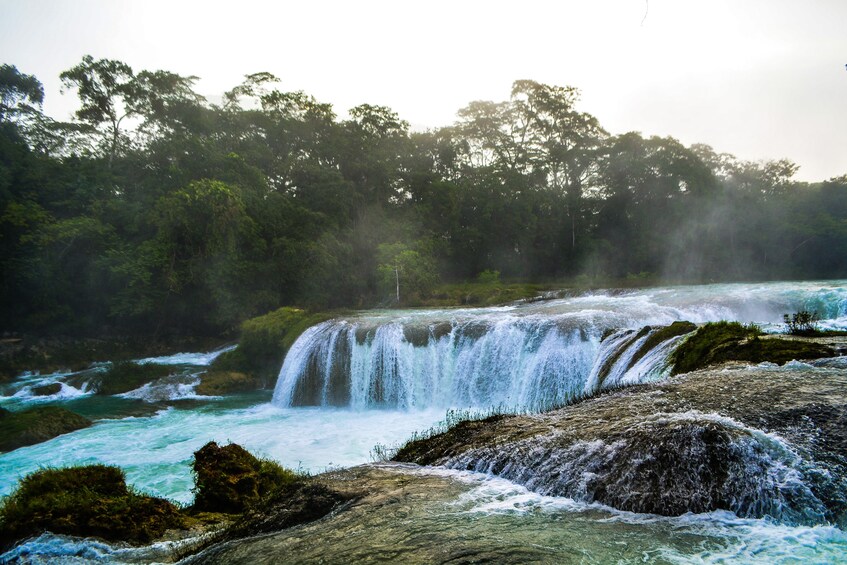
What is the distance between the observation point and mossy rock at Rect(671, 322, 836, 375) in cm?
679

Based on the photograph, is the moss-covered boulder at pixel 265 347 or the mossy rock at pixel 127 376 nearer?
the mossy rock at pixel 127 376

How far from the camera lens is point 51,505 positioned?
16.0 feet

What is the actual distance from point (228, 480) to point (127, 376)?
48.8 ft

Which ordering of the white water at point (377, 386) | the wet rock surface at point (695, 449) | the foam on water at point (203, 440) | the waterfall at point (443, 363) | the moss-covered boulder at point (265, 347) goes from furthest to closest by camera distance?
the moss-covered boulder at point (265, 347), the waterfall at point (443, 363), the white water at point (377, 386), the foam on water at point (203, 440), the wet rock surface at point (695, 449)

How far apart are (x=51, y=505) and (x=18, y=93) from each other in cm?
3382

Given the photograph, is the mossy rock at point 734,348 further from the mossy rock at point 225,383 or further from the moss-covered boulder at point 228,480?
the mossy rock at point 225,383

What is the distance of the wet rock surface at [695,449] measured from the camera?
3855mm

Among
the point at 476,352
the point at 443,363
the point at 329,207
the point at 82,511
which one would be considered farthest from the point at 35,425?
the point at 329,207

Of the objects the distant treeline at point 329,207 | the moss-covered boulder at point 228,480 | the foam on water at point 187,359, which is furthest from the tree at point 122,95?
the moss-covered boulder at point 228,480

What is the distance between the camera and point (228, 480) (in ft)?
20.4

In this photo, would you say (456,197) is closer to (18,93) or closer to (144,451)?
(18,93)

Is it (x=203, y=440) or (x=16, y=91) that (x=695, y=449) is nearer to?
(x=203, y=440)

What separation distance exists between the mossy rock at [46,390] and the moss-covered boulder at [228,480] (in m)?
15.2

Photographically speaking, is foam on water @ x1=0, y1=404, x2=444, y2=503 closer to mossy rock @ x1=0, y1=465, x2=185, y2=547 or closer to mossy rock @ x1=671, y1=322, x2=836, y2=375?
mossy rock @ x1=0, y1=465, x2=185, y2=547
